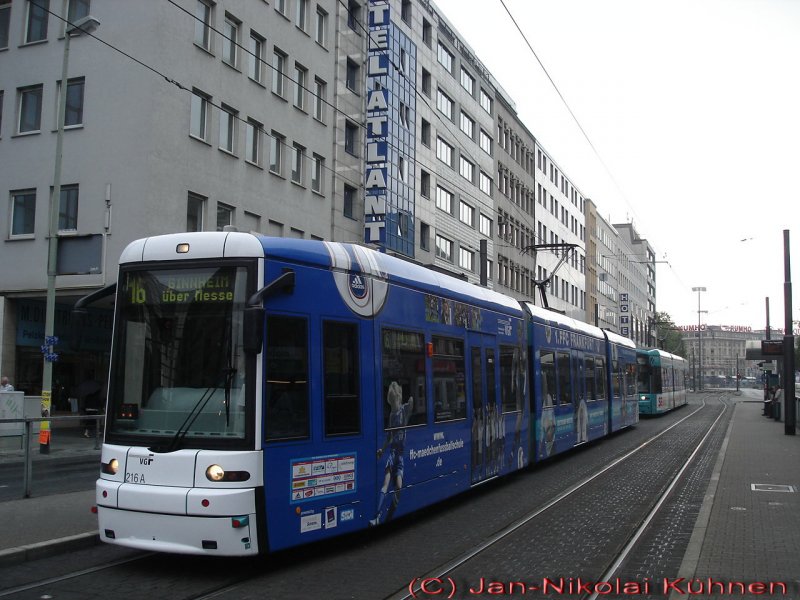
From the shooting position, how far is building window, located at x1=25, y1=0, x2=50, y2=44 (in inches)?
1065

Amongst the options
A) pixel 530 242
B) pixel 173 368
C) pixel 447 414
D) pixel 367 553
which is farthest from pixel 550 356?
pixel 530 242

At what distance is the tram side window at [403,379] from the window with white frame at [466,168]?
→ 40.2 metres

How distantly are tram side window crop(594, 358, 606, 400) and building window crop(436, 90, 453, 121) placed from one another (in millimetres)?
26353

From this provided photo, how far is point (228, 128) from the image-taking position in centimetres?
2811

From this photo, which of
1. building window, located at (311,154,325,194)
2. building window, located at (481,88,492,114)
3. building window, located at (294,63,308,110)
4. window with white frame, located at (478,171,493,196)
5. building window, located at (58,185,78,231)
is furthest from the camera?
building window, located at (481,88,492,114)

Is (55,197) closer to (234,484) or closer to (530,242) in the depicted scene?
(234,484)

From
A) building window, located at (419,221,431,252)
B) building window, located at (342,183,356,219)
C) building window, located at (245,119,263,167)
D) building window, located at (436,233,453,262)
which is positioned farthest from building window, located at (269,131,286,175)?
building window, located at (436,233,453,262)

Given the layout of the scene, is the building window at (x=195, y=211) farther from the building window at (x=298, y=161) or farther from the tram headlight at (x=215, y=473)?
the tram headlight at (x=215, y=473)

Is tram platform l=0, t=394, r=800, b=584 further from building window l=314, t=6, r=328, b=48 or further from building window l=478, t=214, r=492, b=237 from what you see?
building window l=478, t=214, r=492, b=237

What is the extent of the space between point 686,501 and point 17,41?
82.6 feet

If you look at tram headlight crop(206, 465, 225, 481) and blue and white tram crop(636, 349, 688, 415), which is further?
blue and white tram crop(636, 349, 688, 415)

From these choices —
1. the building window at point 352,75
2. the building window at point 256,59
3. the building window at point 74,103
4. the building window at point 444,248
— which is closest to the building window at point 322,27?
the building window at point 352,75

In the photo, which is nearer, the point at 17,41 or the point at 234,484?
the point at 234,484

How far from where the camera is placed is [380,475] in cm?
896
